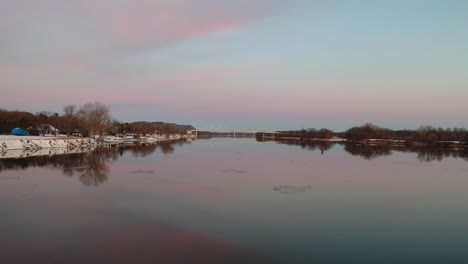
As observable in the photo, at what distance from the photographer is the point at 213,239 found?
7.72 meters

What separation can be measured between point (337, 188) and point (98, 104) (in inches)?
2710

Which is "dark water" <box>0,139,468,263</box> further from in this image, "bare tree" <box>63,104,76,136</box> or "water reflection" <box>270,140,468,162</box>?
"bare tree" <box>63,104,76,136</box>

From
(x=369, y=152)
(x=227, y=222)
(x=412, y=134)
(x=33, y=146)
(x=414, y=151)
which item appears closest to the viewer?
(x=227, y=222)

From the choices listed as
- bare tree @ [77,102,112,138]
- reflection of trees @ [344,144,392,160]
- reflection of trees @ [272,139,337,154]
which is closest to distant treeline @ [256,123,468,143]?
reflection of trees @ [272,139,337,154]

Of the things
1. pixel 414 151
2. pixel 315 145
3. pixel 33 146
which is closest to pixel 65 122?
pixel 33 146

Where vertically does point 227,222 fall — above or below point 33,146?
below

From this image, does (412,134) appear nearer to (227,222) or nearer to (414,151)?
(414,151)

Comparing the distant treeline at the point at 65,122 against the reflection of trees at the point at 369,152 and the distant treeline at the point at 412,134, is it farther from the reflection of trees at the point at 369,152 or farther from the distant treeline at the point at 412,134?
the distant treeline at the point at 412,134

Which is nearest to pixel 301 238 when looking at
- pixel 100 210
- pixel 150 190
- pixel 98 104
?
Result: pixel 100 210

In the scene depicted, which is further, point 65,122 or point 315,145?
point 315,145

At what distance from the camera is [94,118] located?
64.5m

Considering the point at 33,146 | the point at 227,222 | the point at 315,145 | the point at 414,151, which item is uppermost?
the point at 33,146

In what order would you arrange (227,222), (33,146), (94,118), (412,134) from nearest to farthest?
(227,222) → (33,146) → (94,118) → (412,134)

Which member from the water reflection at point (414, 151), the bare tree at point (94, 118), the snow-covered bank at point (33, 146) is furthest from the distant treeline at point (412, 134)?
the snow-covered bank at point (33, 146)
